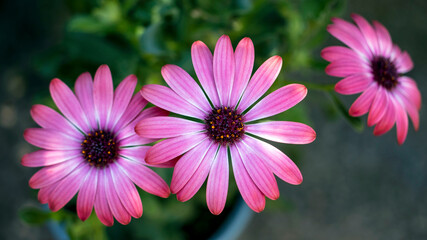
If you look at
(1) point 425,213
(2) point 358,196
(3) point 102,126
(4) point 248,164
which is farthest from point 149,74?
(1) point 425,213

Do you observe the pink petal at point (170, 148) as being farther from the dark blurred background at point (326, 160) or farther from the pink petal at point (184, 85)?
the dark blurred background at point (326, 160)

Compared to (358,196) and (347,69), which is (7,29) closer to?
(347,69)

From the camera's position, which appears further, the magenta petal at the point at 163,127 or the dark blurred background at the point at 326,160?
the dark blurred background at the point at 326,160

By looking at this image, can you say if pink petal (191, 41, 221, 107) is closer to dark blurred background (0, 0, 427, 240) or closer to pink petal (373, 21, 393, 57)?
pink petal (373, 21, 393, 57)

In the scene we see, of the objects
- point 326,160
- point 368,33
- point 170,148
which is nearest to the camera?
point 170,148

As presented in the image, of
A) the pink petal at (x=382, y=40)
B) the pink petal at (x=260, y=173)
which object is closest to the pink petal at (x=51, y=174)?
the pink petal at (x=260, y=173)

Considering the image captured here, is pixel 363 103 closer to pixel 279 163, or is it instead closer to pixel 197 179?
pixel 279 163

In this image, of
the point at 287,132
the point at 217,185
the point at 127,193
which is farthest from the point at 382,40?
the point at 127,193

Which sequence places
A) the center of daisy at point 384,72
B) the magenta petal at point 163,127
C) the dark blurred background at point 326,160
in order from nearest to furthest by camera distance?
the magenta petal at point 163,127
the center of daisy at point 384,72
the dark blurred background at point 326,160
